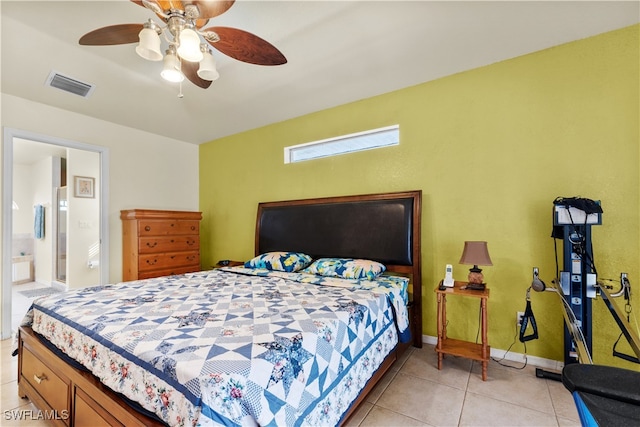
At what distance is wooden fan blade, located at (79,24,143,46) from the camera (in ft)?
5.45

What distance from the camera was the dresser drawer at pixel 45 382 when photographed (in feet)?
5.09

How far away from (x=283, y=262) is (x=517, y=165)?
7.98 feet

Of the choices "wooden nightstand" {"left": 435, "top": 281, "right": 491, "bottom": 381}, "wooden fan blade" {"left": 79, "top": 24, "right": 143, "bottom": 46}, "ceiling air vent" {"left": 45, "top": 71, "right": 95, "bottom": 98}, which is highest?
"ceiling air vent" {"left": 45, "top": 71, "right": 95, "bottom": 98}

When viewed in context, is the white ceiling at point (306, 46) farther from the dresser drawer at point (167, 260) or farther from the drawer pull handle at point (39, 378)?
the drawer pull handle at point (39, 378)

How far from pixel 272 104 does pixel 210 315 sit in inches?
106

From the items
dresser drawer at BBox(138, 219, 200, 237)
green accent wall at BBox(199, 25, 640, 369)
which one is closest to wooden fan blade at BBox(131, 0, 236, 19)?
green accent wall at BBox(199, 25, 640, 369)

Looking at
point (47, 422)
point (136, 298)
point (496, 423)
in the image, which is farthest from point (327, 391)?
point (47, 422)

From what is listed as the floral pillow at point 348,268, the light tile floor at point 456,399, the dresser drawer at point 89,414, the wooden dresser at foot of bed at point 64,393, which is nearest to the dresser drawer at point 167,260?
the light tile floor at point 456,399

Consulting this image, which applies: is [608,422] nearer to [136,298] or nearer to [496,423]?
[496,423]

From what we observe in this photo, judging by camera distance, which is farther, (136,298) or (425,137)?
(425,137)

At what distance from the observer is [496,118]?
2576 millimetres

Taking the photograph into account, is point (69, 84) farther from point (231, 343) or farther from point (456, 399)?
point (456, 399)

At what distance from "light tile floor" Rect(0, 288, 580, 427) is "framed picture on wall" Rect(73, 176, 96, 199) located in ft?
11.1

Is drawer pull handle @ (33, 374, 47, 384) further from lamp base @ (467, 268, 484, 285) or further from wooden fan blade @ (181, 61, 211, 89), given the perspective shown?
lamp base @ (467, 268, 484, 285)
